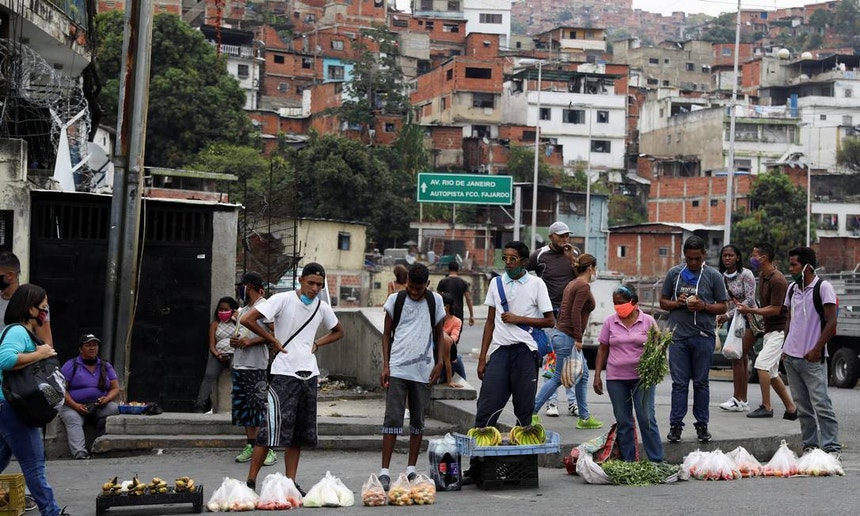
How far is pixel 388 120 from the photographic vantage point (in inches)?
3061

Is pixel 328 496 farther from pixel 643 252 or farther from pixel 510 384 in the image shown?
pixel 643 252

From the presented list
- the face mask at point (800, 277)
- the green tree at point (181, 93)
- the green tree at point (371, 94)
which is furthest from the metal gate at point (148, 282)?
the green tree at point (371, 94)

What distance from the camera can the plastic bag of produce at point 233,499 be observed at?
330 inches

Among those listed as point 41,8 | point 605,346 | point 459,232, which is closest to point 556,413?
point 605,346

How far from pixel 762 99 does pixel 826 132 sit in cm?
1116

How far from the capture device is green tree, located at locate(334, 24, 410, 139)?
7794 centimetres

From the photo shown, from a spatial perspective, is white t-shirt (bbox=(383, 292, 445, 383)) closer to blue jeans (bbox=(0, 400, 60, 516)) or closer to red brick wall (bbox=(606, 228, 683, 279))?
blue jeans (bbox=(0, 400, 60, 516))

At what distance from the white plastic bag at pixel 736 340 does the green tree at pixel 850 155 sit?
69.6 meters

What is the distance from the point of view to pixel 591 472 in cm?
954

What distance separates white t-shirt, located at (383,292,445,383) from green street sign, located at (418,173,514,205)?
3513cm

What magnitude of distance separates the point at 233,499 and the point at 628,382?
139 inches

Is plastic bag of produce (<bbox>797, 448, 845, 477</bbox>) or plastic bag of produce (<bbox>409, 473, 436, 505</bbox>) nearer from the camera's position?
plastic bag of produce (<bbox>409, 473, 436, 505</bbox>)

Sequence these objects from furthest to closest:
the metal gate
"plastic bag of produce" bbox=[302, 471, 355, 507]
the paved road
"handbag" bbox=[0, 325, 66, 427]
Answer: the metal gate < "plastic bag of produce" bbox=[302, 471, 355, 507] < the paved road < "handbag" bbox=[0, 325, 66, 427]

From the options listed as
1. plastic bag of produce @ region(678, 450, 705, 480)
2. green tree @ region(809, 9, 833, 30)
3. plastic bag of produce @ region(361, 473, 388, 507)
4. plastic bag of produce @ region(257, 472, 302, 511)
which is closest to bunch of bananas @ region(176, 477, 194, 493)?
plastic bag of produce @ region(257, 472, 302, 511)
